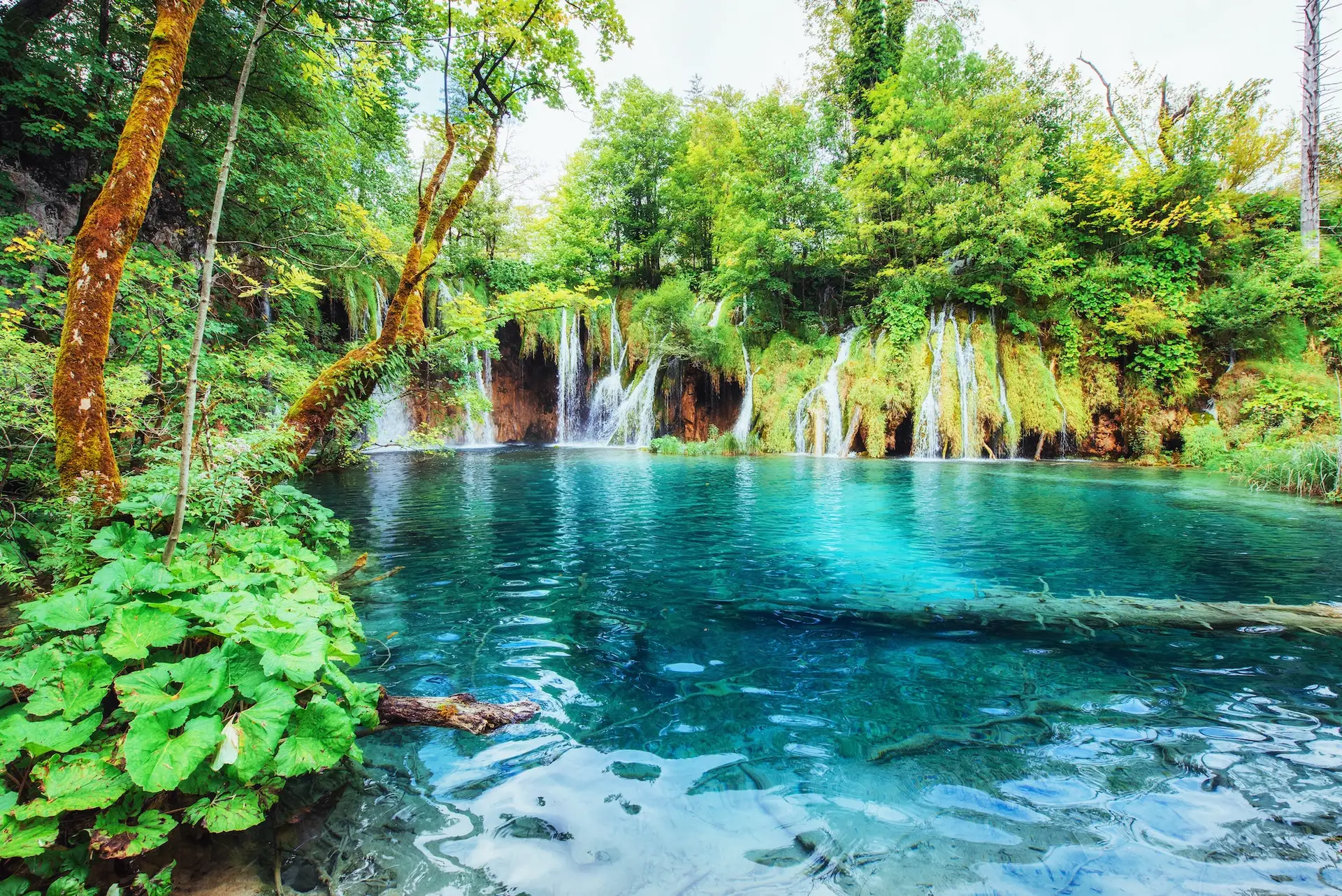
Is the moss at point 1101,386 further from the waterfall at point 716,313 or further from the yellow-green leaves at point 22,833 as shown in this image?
the yellow-green leaves at point 22,833

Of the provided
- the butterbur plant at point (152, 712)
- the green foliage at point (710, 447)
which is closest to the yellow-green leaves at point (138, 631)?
the butterbur plant at point (152, 712)

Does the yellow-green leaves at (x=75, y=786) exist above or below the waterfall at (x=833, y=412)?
below

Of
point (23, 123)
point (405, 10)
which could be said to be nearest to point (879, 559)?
point (23, 123)

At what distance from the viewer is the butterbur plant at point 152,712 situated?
4.50 ft

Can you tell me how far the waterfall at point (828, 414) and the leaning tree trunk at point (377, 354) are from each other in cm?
1424

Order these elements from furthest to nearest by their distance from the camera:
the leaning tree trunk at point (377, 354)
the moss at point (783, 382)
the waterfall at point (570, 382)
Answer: the waterfall at point (570, 382)
the moss at point (783, 382)
the leaning tree trunk at point (377, 354)

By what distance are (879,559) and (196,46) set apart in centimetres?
1176

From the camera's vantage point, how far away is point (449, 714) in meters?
2.50

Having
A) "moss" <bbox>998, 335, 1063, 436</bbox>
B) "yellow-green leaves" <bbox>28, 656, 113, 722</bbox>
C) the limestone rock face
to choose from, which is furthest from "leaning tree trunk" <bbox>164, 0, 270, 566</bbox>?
the limestone rock face

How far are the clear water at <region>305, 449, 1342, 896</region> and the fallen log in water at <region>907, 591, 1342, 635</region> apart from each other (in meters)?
0.15

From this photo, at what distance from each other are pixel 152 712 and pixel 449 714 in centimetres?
120

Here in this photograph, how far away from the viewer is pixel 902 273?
17.8 meters

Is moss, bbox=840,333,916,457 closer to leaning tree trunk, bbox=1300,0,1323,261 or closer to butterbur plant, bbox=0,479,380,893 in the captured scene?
leaning tree trunk, bbox=1300,0,1323,261

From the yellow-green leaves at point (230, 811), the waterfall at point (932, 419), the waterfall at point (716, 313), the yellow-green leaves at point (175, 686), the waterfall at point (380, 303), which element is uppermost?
the waterfall at point (716, 313)
